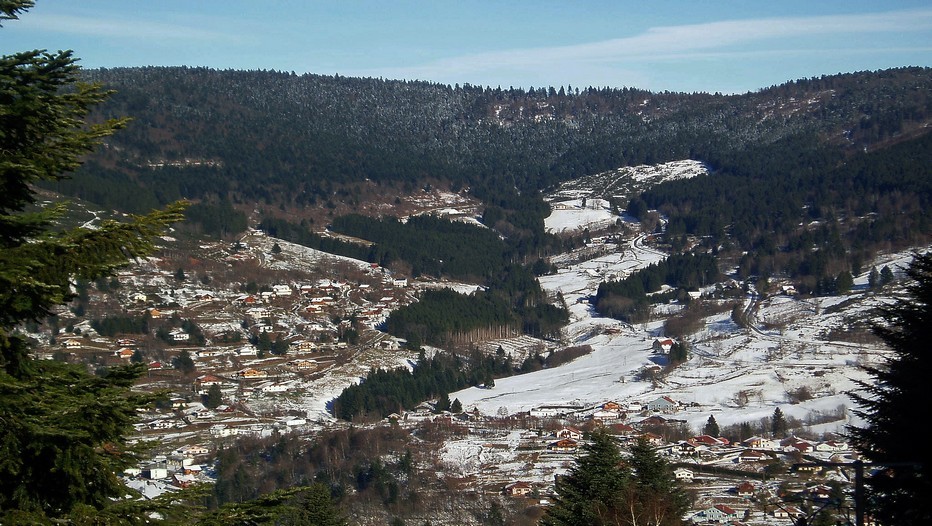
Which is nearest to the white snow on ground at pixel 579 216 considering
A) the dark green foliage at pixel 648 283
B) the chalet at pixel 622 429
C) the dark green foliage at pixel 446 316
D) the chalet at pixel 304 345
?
the dark green foliage at pixel 648 283

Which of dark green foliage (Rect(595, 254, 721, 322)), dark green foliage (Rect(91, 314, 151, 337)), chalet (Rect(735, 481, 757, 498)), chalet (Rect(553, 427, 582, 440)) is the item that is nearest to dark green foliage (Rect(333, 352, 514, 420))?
chalet (Rect(553, 427, 582, 440))

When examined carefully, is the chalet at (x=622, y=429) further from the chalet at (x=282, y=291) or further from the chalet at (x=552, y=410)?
the chalet at (x=282, y=291)

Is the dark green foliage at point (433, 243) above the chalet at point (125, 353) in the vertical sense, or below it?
above

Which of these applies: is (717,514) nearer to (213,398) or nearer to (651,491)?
(651,491)

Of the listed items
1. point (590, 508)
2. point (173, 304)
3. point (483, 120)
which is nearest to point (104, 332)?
point (173, 304)

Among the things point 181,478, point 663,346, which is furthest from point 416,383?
point 181,478
